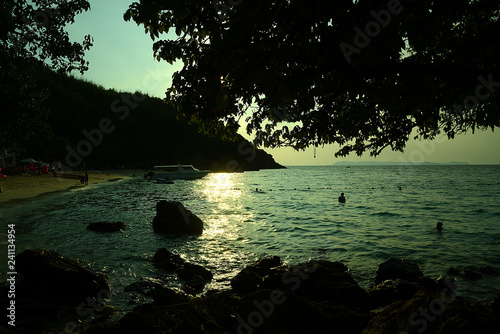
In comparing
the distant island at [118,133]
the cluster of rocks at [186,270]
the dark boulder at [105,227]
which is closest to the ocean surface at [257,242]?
the cluster of rocks at [186,270]

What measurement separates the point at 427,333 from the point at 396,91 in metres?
3.93

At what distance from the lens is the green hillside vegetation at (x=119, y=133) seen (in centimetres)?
9156

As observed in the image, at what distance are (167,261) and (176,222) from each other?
520 cm

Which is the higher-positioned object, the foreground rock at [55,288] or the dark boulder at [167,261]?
the foreground rock at [55,288]

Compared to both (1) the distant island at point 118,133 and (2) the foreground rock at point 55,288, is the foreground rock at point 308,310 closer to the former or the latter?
(2) the foreground rock at point 55,288

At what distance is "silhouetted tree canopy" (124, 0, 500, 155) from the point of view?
105 inches

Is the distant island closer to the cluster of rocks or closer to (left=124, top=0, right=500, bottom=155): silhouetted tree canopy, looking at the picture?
the cluster of rocks

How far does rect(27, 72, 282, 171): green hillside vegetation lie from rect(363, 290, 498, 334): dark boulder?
84391mm

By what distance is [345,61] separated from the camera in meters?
4.91

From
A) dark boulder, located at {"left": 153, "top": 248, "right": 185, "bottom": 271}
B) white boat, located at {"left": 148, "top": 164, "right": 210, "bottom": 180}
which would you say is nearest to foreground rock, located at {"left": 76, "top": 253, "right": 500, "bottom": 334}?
dark boulder, located at {"left": 153, "top": 248, "right": 185, "bottom": 271}

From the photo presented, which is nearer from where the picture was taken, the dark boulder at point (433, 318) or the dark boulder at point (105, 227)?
the dark boulder at point (433, 318)

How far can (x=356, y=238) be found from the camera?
14641 millimetres

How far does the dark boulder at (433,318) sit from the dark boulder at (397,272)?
4.90 meters

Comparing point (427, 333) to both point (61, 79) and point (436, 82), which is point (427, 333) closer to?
point (436, 82)
